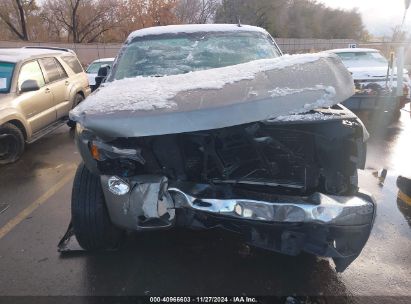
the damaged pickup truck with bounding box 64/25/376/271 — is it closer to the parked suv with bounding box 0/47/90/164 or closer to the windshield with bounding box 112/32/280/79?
the windshield with bounding box 112/32/280/79

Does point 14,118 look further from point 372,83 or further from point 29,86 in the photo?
point 372,83

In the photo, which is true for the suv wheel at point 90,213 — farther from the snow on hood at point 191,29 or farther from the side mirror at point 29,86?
the side mirror at point 29,86

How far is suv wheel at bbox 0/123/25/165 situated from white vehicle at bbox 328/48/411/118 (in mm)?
5947

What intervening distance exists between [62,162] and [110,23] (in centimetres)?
2928

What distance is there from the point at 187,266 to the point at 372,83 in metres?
7.24

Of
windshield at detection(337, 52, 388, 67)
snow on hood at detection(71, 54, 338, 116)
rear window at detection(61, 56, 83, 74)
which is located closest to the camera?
snow on hood at detection(71, 54, 338, 116)

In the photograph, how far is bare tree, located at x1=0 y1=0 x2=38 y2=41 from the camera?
28406 mm

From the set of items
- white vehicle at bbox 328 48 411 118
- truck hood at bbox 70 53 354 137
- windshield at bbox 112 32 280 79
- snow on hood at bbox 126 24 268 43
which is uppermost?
snow on hood at bbox 126 24 268 43

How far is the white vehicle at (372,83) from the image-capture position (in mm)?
7805

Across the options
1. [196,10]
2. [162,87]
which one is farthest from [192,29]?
[196,10]

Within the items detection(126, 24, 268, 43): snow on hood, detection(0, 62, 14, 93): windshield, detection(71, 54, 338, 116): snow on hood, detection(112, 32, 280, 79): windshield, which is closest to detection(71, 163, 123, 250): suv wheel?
detection(71, 54, 338, 116): snow on hood

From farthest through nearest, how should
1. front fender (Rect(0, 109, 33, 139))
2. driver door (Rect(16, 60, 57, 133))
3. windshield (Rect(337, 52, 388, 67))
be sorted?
windshield (Rect(337, 52, 388, 67)), driver door (Rect(16, 60, 57, 133)), front fender (Rect(0, 109, 33, 139))

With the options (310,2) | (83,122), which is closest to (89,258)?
(83,122)

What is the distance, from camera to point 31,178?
17.2ft
